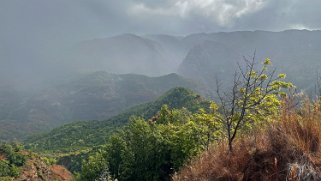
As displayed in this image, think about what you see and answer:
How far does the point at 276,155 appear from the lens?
6238mm

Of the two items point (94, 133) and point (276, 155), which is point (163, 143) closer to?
point (276, 155)

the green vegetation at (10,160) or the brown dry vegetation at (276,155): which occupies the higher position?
the brown dry vegetation at (276,155)

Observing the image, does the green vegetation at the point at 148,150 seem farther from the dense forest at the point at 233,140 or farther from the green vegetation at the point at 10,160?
the green vegetation at the point at 10,160

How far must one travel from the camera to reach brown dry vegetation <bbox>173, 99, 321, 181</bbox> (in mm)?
5820

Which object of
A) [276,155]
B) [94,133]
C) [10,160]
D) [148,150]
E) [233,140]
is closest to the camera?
[276,155]

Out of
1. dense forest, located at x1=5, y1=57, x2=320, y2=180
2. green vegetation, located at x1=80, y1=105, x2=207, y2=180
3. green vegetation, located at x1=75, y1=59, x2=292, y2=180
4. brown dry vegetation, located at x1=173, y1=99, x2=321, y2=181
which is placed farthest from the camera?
green vegetation, located at x1=80, y1=105, x2=207, y2=180

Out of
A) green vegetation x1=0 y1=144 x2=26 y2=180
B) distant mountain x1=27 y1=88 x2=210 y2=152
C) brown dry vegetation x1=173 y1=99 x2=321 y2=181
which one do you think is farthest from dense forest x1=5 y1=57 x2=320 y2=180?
distant mountain x1=27 y1=88 x2=210 y2=152

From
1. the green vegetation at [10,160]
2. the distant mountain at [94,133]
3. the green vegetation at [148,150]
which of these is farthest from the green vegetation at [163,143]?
the distant mountain at [94,133]

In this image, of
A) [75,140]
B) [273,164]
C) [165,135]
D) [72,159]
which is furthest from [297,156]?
[75,140]

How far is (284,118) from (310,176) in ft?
4.49

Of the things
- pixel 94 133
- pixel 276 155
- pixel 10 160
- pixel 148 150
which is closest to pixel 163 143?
pixel 148 150

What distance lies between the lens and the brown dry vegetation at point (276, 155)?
5820mm

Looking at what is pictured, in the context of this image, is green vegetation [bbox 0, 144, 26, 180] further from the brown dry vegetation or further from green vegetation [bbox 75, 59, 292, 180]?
the brown dry vegetation

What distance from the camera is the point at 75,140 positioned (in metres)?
114
